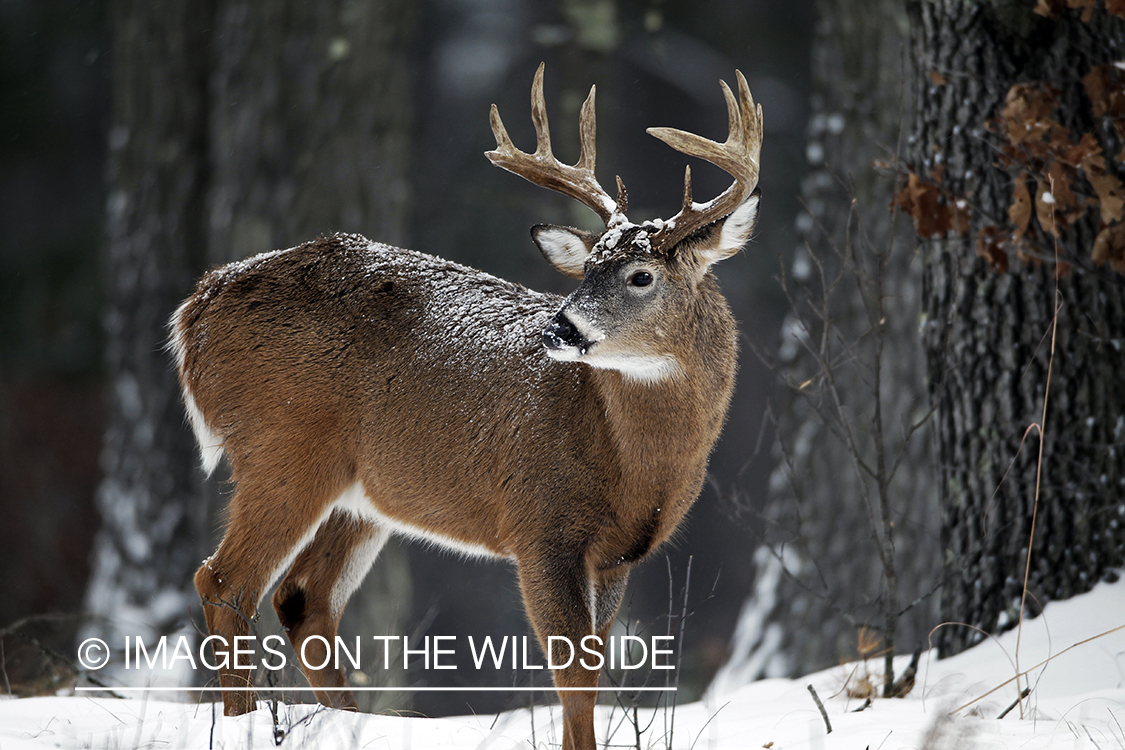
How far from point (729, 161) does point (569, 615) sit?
67.0 inches

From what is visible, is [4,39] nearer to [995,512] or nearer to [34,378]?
[34,378]

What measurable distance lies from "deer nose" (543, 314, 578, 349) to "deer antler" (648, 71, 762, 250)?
0.48 m

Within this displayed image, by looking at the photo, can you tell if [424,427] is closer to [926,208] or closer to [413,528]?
[413,528]

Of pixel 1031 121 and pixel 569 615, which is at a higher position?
pixel 1031 121

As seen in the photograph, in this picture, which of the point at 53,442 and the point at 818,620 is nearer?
the point at 818,620

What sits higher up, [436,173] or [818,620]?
[436,173]

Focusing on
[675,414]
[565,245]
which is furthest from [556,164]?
[675,414]

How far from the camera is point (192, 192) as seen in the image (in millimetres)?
6828

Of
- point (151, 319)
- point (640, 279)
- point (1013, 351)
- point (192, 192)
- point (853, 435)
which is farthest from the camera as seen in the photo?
point (192, 192)

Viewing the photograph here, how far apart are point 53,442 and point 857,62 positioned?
859 centimetres

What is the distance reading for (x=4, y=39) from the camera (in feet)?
34.0

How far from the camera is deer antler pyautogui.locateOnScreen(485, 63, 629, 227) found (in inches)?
158

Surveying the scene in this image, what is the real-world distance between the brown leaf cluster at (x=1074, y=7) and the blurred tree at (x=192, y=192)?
13.5 feet

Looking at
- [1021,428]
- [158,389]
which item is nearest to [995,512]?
[1021,428]
